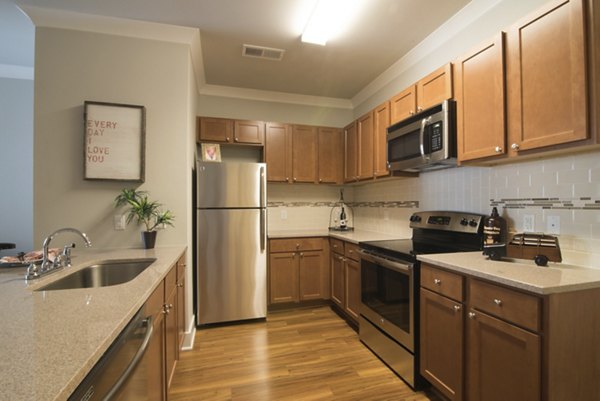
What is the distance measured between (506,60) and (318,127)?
2247 millimetres

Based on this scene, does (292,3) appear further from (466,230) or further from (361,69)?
(466,230)

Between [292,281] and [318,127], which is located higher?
[318,127]

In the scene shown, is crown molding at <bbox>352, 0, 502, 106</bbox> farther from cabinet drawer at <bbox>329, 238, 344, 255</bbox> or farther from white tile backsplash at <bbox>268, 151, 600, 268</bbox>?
cabinet drawer at <bbox>329, 238, 344, 255</bbox>

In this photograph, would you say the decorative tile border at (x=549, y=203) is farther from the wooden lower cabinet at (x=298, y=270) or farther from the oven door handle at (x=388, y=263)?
the wooden lower cabinet at (x=298, y=270)

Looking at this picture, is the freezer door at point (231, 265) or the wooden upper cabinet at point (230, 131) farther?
the wooden upper cabinet at point (230, 131)

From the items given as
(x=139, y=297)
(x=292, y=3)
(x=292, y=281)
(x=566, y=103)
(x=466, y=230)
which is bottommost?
(x=292, y=281)

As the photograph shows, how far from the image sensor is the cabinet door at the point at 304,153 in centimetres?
357

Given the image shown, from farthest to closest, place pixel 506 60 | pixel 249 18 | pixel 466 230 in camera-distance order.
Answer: pixel 249 18
pixel 466 230
pixel 506 60

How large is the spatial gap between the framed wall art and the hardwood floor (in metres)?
1.58

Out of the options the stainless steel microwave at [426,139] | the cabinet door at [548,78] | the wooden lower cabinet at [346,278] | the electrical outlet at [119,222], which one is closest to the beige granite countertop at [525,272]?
the cabinet door at [548,78]

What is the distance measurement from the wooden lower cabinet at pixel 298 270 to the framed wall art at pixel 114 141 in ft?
5.24

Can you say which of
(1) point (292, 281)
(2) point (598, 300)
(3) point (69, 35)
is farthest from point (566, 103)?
(3) point (69, 35)

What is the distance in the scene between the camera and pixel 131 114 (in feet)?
7.47

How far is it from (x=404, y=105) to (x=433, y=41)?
614 millimetres
